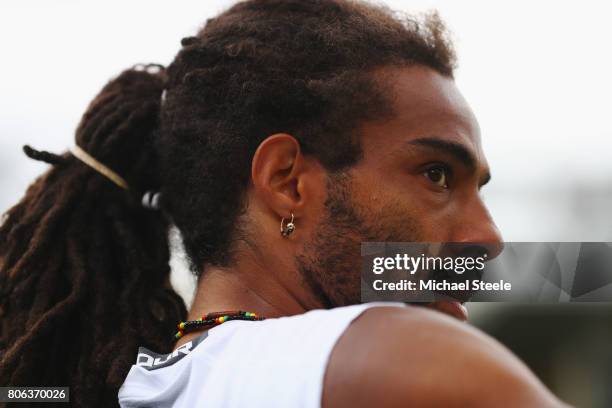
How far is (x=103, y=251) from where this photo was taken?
291 centimetres

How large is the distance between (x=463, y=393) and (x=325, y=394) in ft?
0.91

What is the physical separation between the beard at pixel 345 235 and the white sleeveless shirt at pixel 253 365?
360 mm

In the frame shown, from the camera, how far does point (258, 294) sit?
7.98ft

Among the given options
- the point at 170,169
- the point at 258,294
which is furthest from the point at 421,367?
the point at 170,169

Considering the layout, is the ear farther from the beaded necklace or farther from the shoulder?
Result: the shoulder

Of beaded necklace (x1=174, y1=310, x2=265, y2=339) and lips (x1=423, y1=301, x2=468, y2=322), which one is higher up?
lips (x1=423, y1=301, x2=468, y2=322)

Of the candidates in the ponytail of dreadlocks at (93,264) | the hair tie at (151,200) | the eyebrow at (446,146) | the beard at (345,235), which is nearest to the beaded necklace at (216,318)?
the beard at (345,235)

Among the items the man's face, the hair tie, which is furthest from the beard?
the hair tie

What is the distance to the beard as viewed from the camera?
7.88ft

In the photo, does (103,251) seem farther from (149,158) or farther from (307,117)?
(307,117)

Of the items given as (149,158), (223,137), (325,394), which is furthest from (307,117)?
(325,394)

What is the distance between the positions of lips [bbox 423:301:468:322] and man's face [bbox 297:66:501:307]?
210mm

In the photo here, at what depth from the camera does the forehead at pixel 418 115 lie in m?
2.43

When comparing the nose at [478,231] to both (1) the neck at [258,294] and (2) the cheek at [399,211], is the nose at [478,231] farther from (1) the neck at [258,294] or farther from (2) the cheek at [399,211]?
(1) the neck at [258,294]
